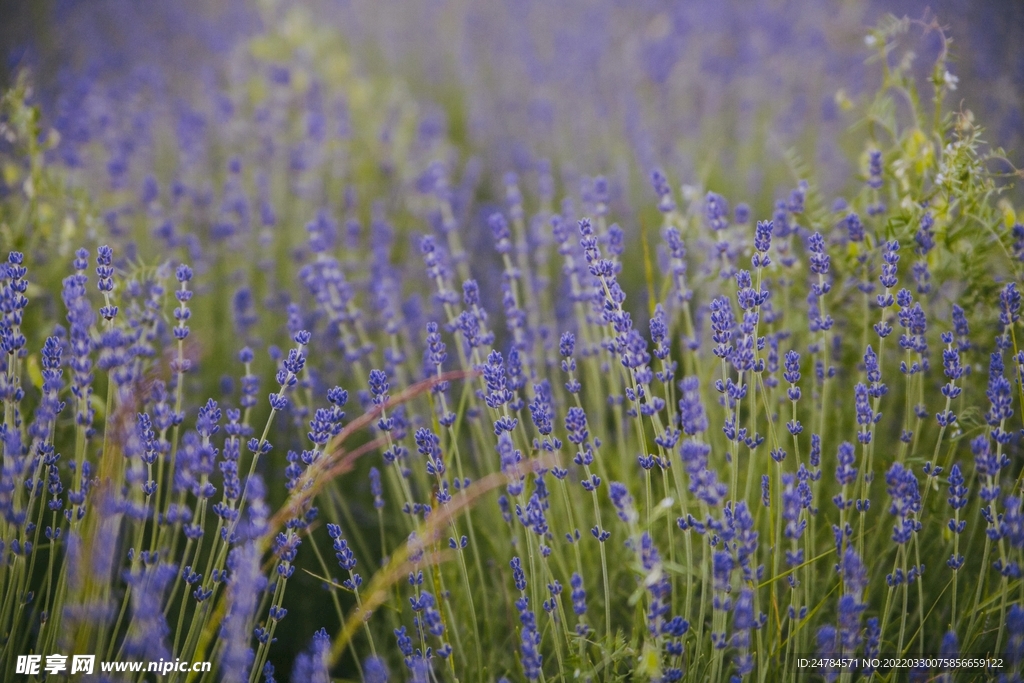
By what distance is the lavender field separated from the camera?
129cm

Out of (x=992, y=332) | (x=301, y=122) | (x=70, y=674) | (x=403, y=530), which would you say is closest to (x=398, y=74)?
(x=301, y=122)

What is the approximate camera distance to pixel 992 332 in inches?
71.8

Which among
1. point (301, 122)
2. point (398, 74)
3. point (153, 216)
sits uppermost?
point (398, 74)

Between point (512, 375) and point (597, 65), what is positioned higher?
point (597, 65)

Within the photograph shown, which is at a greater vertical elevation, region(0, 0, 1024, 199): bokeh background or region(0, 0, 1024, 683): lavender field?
region(0, 0, 1024, 199): bokeh background

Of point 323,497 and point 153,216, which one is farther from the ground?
point 153,216

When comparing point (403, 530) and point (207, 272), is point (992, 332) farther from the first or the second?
point (207, 272)

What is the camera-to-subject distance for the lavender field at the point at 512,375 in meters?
1.29

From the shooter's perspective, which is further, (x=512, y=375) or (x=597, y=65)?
(x=597, y=65)

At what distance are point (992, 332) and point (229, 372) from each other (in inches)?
85.2

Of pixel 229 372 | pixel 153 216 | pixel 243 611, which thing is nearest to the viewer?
pixel 243 611

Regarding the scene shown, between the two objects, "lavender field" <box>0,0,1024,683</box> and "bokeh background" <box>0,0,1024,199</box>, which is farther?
"bokeh background" <box>0,0,1024,199</box>

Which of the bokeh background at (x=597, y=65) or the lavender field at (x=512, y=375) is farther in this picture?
the bokeh background at (x=597, y=65)

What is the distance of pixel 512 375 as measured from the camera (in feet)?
5.12
